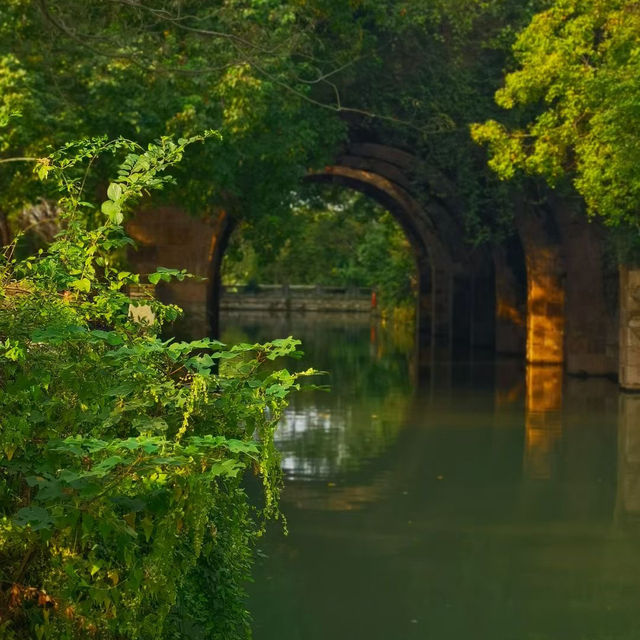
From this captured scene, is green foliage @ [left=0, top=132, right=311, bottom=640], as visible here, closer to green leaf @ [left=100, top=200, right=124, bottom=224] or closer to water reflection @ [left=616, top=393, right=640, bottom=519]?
green leaf @ [left=100, top=200, right=124, bottom=224]

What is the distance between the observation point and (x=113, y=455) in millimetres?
4367

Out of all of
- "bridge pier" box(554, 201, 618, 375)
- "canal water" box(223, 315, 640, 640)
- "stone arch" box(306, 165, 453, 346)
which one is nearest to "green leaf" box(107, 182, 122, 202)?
"canal water" box(223, 315, 640, 640)

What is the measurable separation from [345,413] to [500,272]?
52.5 feet

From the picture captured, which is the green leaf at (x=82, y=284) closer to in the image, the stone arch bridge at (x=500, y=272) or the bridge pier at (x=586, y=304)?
the stone arch bridge at (x=500, y=272)

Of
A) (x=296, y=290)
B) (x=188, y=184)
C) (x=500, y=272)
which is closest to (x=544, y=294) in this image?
(x=500, y=272)

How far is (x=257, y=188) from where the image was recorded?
76.6 ft

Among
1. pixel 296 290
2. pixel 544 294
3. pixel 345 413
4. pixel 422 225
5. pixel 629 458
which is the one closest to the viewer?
pixel 629 458

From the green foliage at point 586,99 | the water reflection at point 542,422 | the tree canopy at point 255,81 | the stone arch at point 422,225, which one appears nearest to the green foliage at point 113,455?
the tree canopy at point 255,81

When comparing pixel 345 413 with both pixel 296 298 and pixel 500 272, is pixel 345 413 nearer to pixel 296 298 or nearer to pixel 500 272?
pixel 500 272

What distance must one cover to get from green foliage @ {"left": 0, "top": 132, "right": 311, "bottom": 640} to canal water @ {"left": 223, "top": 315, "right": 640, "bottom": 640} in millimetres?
1242

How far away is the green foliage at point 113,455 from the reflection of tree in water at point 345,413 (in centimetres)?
789

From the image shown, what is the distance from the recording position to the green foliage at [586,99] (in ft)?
63.0

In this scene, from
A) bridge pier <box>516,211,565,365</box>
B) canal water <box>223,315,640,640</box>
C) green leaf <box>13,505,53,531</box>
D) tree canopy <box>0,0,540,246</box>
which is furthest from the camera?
bridge pier <box>516,211,565,365</box>

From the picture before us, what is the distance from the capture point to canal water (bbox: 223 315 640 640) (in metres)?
8.07
